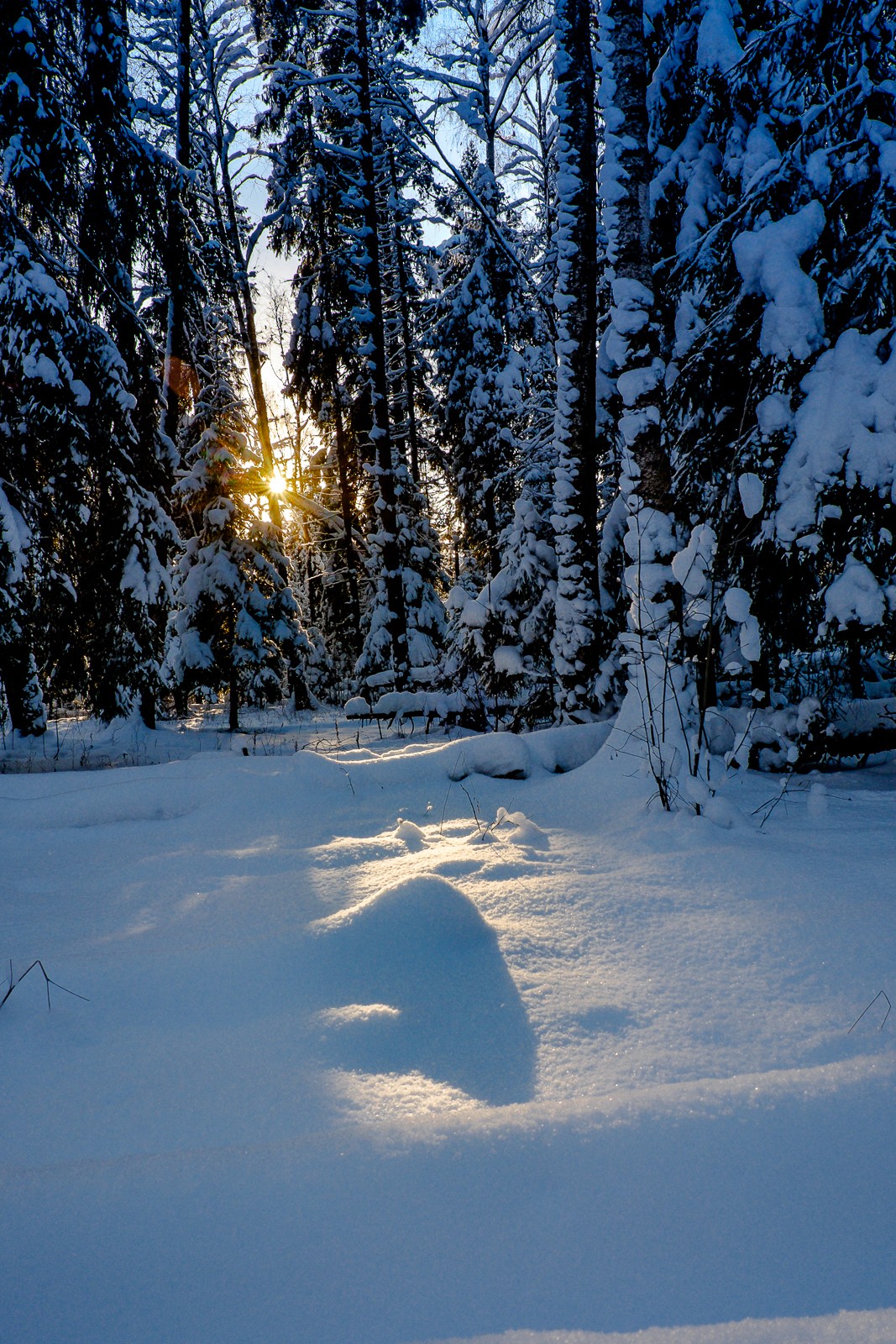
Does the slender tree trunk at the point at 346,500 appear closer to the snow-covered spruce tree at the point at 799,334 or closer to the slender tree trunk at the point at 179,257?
the slender tree trunk at the point at 179,257

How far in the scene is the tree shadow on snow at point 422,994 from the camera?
182 cm

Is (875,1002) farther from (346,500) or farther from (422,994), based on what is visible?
(346,500)

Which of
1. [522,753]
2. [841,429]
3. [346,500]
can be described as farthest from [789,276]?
[346,500]

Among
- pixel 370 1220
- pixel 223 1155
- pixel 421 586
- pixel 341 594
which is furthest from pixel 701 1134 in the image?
pixel 341 594

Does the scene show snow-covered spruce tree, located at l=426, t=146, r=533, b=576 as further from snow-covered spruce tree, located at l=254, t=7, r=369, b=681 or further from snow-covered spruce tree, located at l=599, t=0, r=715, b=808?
snow-covered spruce tree, located at l=599, t=0, r=715, b=808

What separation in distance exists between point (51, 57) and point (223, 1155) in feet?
39.9

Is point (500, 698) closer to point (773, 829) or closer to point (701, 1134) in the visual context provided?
point (773, 829)

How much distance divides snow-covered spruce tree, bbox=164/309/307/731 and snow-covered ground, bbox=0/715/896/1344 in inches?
382

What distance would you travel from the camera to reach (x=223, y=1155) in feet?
4.88

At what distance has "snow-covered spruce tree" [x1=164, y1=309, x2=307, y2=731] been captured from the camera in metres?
12.1

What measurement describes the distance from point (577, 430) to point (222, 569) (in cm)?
786

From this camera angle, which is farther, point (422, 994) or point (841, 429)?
point (841, 429)

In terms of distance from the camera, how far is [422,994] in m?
2.15

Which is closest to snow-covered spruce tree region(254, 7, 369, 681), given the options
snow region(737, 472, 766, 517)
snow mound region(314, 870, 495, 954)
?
snow region(737, 472, 766, 517)
